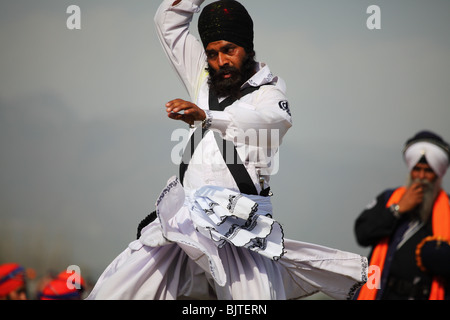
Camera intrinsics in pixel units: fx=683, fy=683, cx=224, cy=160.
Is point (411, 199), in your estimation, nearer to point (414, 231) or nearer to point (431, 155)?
point (414, 231)

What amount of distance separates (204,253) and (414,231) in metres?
1.56

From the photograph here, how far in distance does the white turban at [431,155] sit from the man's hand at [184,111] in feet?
5.49

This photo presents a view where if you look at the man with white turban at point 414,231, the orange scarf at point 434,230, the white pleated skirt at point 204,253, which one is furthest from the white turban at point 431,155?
the white pleated skirt at point 204,253

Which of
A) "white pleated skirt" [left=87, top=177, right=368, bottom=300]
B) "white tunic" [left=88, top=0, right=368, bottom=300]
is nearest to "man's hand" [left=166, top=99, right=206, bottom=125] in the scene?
"white tunic" [left=88, top=0, right=368, bottom=300]

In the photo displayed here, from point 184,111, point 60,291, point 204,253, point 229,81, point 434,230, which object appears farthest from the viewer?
point 60,291

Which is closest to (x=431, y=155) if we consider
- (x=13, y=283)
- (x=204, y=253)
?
(x=204, y=253)

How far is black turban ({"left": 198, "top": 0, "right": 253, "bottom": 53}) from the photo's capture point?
4.06 meters

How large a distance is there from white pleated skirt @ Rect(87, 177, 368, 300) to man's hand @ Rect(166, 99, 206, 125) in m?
0.39

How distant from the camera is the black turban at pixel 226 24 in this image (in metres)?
4.06

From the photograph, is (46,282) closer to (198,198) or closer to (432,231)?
(198,198)

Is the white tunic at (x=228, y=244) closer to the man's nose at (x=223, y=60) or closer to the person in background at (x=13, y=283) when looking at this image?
the man's nose at (x=223, y=60)

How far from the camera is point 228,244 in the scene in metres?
3.83

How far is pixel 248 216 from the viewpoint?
3.64 metres
